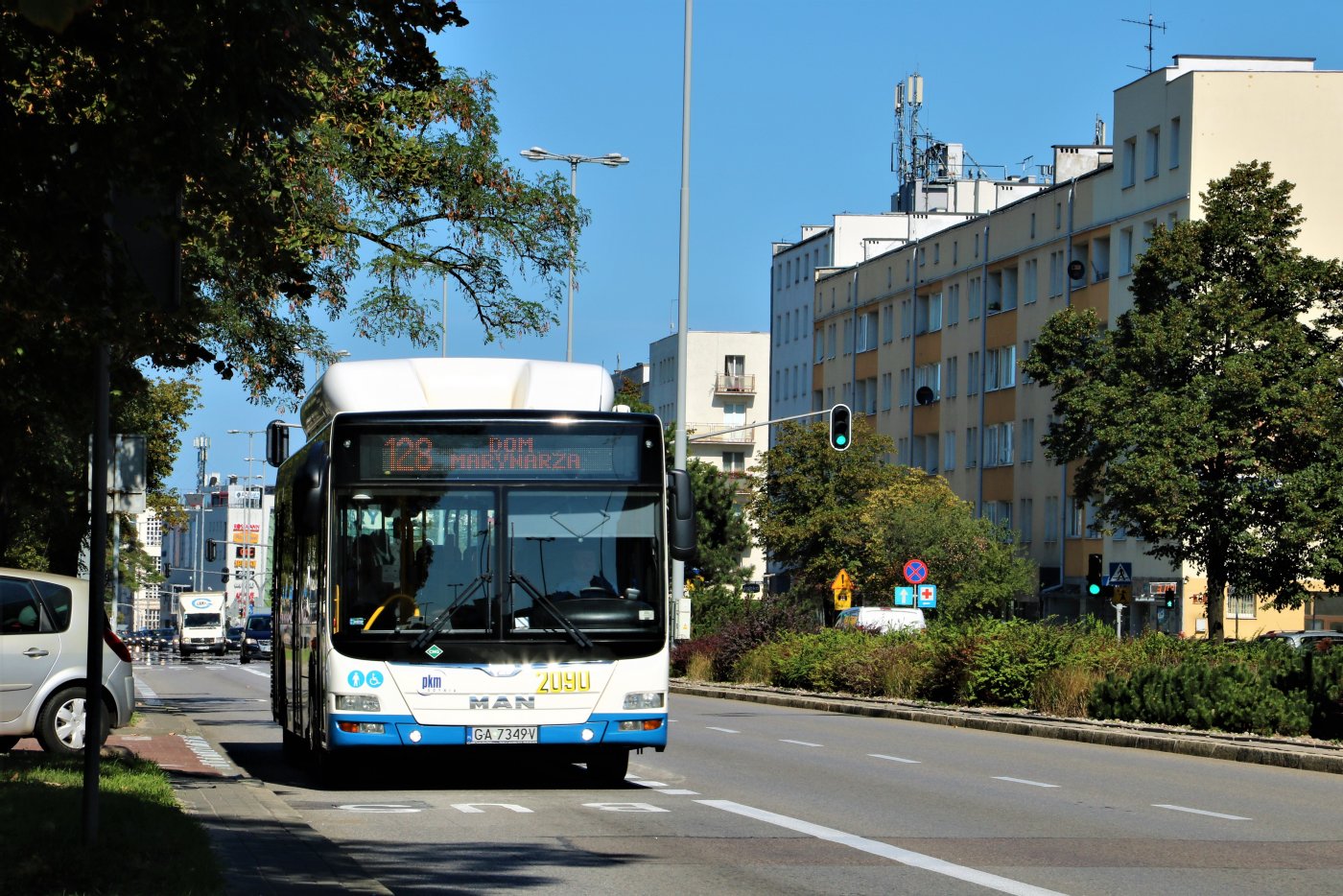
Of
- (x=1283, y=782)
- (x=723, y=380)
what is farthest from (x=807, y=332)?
(x=1283, y=782)

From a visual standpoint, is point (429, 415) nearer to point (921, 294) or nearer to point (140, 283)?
point (140, 283)

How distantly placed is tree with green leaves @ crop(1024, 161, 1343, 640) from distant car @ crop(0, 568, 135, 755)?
124 feet

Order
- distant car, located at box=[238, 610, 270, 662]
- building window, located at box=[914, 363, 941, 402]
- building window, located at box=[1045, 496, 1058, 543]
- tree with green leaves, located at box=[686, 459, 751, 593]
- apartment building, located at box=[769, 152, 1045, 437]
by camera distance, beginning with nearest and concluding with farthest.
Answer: building window, located at box=[1045, 496, 1058, 543], distant car, located at box=[238, 610, 270, 662], tree with green leaves, located at box=[686, 459, 751, 593], building window, located at box=[914, 363, 941, 402], apartment building, located at box=[769, 152, 1045, 437]

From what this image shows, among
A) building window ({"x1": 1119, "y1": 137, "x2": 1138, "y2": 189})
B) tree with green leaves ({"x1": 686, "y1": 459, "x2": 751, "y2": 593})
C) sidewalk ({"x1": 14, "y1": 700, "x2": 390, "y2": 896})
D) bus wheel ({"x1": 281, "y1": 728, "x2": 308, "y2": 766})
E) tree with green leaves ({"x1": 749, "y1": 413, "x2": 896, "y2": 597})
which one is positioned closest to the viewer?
sidewalk ({"x1": 14, "y1": 700, "x2": 390, "y2": 896})

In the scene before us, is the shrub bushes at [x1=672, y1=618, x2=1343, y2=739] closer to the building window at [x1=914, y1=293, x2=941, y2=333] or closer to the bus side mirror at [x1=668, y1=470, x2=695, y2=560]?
the bus side mirror at [x1=668, y1=470, x2=695, y2=560]

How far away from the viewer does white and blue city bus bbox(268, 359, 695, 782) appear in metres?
16.0

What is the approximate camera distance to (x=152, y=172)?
31.6 feet

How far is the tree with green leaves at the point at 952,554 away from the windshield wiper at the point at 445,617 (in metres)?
55.1

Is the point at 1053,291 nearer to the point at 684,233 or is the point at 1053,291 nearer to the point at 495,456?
the point at 684,233

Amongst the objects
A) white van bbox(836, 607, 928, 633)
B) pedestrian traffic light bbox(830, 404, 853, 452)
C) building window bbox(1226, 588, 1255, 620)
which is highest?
pedestrian traffic light bbox(830, 404, 853, 452)

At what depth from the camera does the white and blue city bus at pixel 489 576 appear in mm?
16031

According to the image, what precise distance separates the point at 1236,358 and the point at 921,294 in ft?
138

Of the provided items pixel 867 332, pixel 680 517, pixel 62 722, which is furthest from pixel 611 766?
pixel 867 332

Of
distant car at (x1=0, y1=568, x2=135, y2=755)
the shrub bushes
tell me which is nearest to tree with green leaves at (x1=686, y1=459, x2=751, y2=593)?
the shrub bushes
